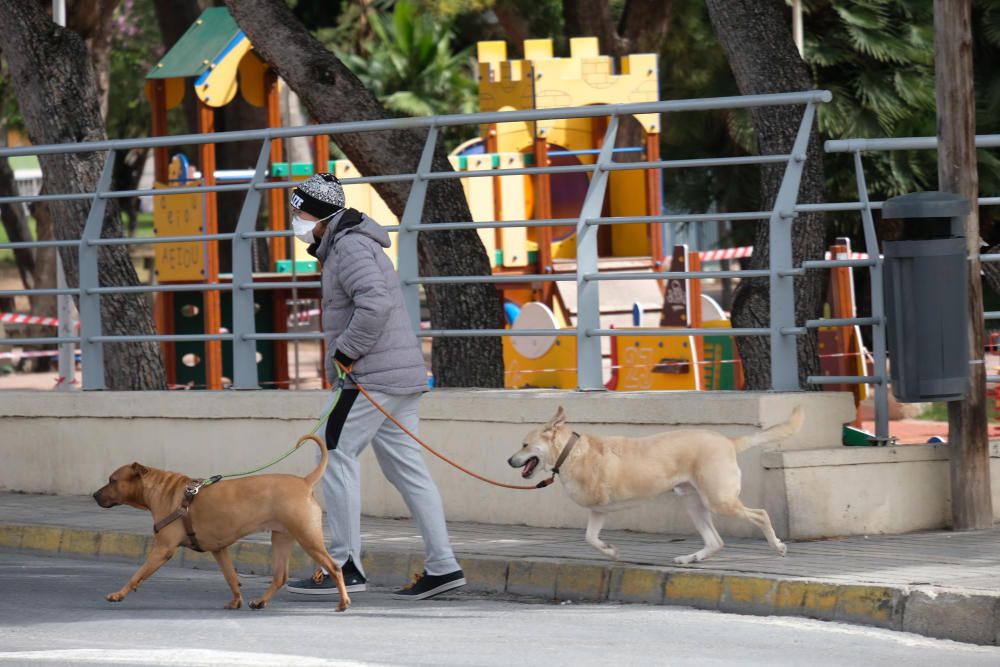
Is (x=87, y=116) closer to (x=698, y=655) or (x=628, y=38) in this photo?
(x=698, y=655)

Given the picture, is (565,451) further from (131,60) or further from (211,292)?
(131,60)

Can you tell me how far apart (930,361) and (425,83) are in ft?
142

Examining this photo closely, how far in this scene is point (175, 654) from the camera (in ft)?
21.9

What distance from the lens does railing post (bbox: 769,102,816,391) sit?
914 cm

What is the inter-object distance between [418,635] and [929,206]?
12.2 feet

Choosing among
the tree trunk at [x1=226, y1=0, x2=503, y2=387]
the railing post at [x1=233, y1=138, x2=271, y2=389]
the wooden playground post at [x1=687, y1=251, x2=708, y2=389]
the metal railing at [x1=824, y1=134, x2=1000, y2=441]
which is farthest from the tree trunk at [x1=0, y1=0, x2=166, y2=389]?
the metal railing at [x1=824, y1=134, x2=1000, y2=441]

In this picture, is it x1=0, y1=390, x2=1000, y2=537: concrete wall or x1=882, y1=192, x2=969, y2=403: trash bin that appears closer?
x1=882, y1=192, x2=969, y2=403: trash bin

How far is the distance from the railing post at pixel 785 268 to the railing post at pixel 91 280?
199 inches

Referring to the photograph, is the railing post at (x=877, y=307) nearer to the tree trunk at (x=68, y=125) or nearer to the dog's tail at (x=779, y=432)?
the dog's tail at (x=779, y=432)

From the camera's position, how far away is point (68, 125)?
13328 mm

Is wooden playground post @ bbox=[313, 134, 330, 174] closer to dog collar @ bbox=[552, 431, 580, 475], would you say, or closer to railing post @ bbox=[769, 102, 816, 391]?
railing post @ bbox=[769, 102, 816, 391]

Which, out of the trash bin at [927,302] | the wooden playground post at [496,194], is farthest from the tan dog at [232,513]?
the wooden playground post at [496,194]

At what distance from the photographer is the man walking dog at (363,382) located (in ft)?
26.5

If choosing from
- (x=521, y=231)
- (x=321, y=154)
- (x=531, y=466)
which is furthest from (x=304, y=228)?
(x=521, y=231)
